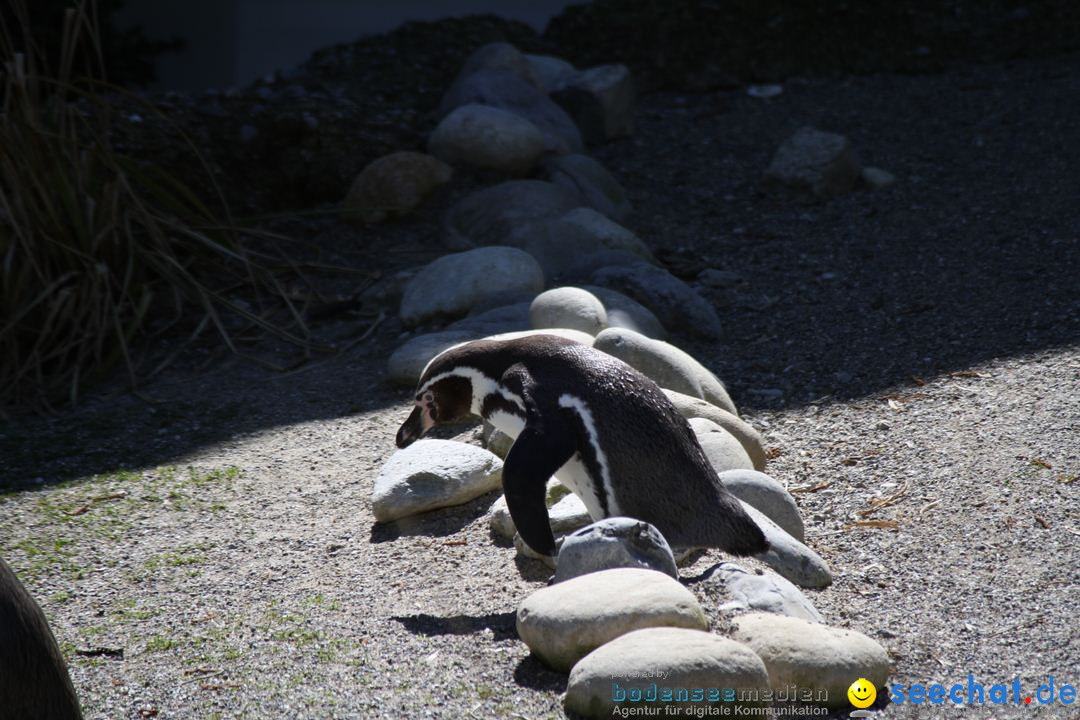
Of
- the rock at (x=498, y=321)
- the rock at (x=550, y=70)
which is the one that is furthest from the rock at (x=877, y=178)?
the rock at (x=498, y=321)

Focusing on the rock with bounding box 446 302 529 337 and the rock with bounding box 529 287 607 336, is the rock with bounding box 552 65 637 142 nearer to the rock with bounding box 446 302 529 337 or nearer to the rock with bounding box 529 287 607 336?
the rock with bounding box 446 302 529 337

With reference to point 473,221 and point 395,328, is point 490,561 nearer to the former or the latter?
point 395,328

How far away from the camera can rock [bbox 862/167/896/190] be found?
612 centimetres

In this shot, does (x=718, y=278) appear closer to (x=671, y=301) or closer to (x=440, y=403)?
(x=671, y=301)

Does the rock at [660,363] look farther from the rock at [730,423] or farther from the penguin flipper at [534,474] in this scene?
the penguin flipper at [534,474]

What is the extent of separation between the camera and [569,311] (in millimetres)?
4090

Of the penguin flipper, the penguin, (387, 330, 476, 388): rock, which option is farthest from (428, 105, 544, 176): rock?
the penguin flipper

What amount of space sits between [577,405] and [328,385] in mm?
1981

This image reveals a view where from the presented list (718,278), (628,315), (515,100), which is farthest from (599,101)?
(628,315)

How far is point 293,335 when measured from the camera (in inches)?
197

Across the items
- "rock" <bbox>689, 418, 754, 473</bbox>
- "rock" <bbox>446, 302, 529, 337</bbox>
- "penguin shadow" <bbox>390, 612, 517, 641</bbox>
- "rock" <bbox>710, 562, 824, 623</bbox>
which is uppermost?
"rock" <bbox>710, 562, 824, 623</bbox>

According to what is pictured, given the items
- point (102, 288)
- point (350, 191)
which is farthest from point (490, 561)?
point (350, 191)

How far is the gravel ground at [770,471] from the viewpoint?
2.37 meters

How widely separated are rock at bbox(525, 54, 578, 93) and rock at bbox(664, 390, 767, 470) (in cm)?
407
